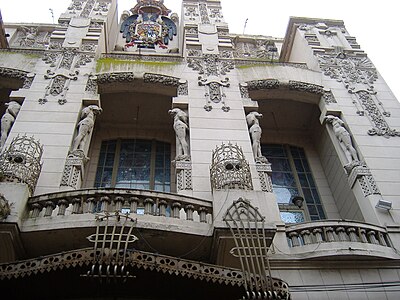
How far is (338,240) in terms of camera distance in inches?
461

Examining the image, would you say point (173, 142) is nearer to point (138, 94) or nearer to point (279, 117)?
point (138, 94)

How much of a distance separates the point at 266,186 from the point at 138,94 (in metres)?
6.58

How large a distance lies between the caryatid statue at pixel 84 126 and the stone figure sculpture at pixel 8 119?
2051 mm

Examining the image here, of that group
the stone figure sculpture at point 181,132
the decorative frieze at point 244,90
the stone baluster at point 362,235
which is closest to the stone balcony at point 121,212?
the stone figure sculpture at point 181,132

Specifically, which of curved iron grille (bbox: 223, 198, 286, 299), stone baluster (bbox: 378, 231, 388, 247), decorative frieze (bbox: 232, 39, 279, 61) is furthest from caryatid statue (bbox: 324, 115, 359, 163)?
decorative frieze (bbox: 232, 39, 279, 61)

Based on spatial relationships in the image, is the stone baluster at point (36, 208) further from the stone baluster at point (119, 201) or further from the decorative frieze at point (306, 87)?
the decorative frieze at point (306, 87)

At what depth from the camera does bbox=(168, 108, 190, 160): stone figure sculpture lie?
14.0 m

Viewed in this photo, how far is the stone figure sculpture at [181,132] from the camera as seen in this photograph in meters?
14.0

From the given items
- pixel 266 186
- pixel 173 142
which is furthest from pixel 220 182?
pixel 173 142

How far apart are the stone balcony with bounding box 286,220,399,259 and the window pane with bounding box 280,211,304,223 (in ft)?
10.2

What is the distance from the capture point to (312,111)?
59.5ft

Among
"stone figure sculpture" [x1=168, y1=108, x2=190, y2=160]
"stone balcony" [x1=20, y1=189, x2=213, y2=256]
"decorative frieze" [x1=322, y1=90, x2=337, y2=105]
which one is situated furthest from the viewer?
"decorative frieze" [x1=322, y1=90, x2=337, y2=105]

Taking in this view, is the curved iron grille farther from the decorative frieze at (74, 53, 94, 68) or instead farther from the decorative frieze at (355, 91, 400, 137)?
the decorative frieze at (74, 53, 94, 68)

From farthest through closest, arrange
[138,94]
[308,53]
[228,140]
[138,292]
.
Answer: [308,53] → [138,94] → [228,140] → [138,292]
